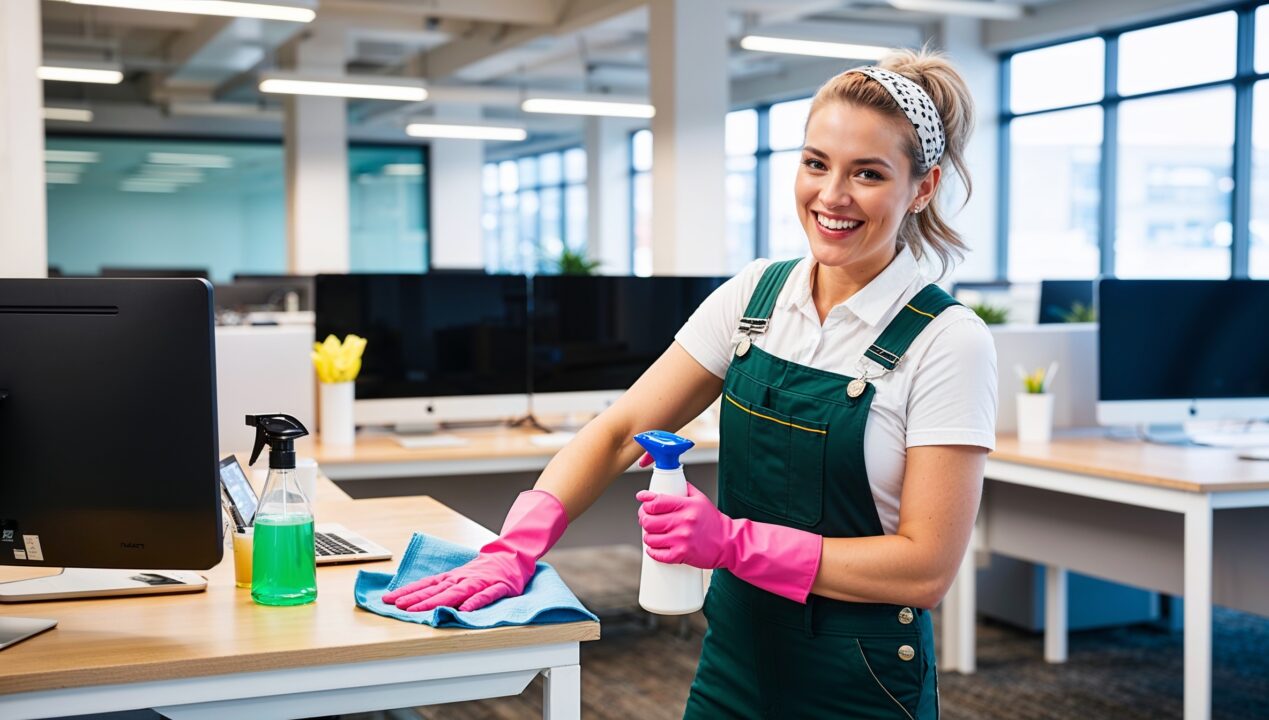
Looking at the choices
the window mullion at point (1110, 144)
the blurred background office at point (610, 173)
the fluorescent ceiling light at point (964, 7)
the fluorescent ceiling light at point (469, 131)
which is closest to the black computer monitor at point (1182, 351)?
the blurred background office at point (610, 173)

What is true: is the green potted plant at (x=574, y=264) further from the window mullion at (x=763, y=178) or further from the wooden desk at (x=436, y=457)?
the window mullion at (x=763, y=178)

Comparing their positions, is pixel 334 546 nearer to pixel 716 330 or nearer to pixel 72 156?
pixel 716 330

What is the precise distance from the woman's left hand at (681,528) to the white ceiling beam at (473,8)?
7.85 metres

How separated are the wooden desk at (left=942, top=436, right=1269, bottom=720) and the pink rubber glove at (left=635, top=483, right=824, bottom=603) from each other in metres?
1.79

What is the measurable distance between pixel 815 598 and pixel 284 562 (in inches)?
28.7

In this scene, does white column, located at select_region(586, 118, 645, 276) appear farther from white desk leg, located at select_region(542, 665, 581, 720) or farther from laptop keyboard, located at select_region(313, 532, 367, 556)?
white desk leg, located at select_region(542, 665, 581, 720)

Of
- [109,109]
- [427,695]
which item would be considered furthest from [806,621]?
[109,109]

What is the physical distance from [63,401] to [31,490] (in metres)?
0.12

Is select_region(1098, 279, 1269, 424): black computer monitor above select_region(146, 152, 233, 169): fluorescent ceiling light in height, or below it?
below

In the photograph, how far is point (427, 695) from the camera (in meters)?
1.56

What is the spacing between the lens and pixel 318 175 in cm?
1059

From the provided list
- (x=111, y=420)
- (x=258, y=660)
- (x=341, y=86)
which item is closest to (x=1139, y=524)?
(x=258, y=660)

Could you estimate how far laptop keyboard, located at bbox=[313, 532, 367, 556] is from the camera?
6.54 feet

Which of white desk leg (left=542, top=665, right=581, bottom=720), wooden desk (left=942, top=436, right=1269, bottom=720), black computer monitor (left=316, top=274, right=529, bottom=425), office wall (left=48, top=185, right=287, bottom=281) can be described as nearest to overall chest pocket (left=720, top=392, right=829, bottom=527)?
white desk leg (left=542, top=665, right=581, bottom=720)
